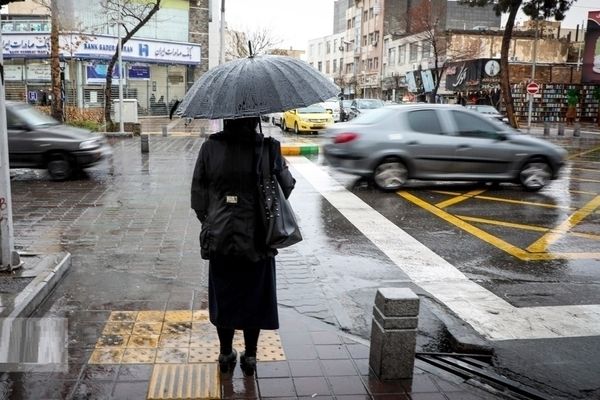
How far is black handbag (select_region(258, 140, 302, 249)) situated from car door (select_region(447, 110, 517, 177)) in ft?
27.8

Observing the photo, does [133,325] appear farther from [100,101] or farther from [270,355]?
[100,101]

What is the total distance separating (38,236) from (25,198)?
3132 mm

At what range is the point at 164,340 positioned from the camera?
4.66 m

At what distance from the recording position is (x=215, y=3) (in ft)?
153

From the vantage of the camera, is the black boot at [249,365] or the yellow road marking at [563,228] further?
the yellow road marking at [563,228]

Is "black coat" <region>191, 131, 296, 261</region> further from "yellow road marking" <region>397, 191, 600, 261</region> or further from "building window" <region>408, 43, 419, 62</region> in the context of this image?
"building window" <region>408, 43, 419, 62</region>

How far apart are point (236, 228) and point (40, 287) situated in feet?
8.76

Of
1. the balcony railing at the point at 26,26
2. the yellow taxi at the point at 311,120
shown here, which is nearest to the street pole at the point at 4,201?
the yellow taxi at the point at 311,120

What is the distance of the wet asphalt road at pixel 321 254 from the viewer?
5145 mm

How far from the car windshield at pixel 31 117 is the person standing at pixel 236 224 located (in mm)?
10315

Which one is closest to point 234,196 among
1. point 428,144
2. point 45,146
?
point 428,144

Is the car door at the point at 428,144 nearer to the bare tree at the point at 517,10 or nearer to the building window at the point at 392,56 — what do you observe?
the bare tree at the point at 517,10

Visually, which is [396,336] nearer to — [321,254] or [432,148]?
[321,254]

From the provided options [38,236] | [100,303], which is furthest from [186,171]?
[100,303]
